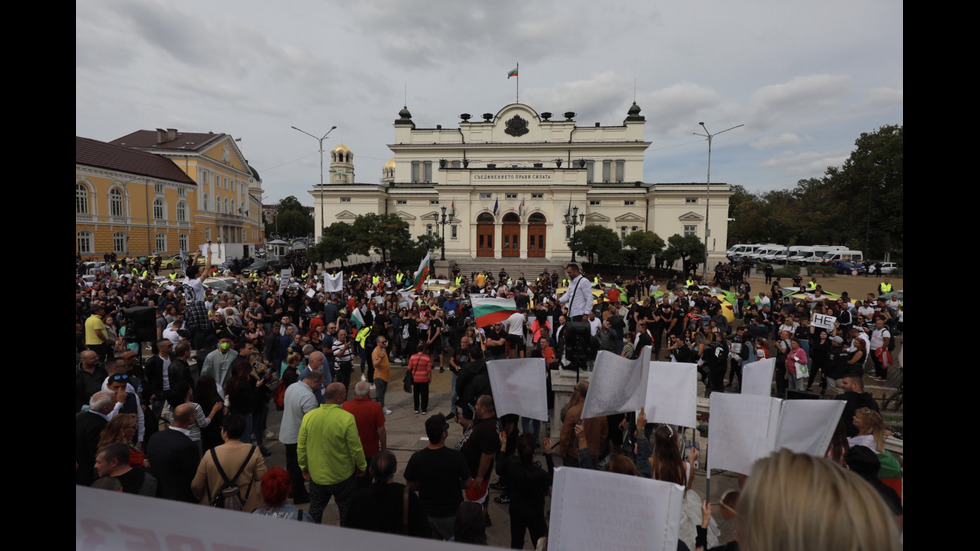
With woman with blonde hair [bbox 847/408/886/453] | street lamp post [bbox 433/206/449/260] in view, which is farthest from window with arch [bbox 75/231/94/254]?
woman with blonde hair [bbox 847/408/886/453]

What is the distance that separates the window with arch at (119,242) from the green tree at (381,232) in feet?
84.5

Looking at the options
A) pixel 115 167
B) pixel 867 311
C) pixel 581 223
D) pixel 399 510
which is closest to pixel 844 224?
pixel 581 223

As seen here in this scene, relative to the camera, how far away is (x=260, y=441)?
22.0ft

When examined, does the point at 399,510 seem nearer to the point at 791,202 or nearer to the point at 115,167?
the point at 115,167

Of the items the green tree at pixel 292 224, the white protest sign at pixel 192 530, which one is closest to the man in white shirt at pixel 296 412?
the white protest sign at pixel 192 530

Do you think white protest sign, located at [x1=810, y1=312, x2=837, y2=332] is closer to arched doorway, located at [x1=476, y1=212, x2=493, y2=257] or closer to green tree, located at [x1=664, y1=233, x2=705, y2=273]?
green tree, located at [x1=664, y1=233, x2=705, y2=273]

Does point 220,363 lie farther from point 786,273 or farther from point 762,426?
point 786,273

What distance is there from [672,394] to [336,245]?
35.2 metres

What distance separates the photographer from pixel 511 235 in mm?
45969

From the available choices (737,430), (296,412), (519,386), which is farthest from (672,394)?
(296,412)

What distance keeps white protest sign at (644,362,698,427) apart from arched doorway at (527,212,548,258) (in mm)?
40974

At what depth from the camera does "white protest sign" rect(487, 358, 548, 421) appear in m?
4.98

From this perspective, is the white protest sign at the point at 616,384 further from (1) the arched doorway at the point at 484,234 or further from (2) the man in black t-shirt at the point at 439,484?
(1) the arched doorway at the point at 484,234

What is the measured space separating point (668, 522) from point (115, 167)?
5787cm
